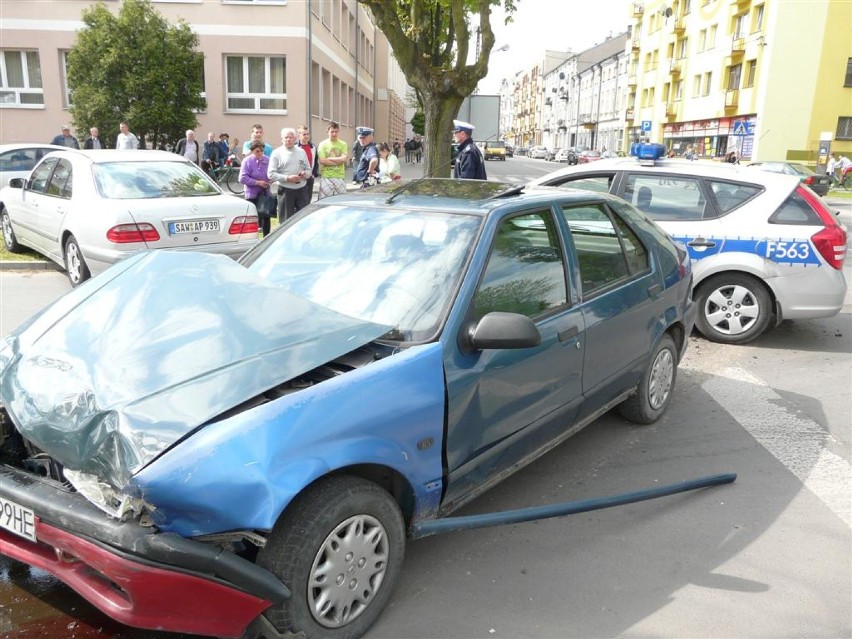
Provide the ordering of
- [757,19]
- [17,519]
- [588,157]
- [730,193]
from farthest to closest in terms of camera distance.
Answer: [588,157]
[757,19]
[730,193]
[17,519]

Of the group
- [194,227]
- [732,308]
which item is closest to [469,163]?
[194,227]

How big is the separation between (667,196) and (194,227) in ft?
16.5

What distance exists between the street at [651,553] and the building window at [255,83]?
23.0 meters

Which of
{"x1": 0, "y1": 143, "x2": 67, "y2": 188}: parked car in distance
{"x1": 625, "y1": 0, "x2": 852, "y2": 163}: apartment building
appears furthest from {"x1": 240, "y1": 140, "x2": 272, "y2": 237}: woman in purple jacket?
{"x1": 625, "y1": 0, "x2": 852, "y2": 163}: apartment building

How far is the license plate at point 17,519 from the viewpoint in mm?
2283

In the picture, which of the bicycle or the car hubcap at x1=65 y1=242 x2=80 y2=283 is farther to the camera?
the bicycle

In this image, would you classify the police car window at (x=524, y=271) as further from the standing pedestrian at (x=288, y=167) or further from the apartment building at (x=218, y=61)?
the apartment building at (x=218, y=61)

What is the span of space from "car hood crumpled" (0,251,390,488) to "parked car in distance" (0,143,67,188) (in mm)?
12159

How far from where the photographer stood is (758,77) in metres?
42.3

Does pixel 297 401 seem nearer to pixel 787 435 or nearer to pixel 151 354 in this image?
pixel 151 354

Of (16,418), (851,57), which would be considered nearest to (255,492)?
(16,418)

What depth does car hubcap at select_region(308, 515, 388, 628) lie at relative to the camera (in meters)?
2.39

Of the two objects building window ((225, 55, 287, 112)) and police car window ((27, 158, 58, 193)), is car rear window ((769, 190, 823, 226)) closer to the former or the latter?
police car window ((27, 158, 58, 193))

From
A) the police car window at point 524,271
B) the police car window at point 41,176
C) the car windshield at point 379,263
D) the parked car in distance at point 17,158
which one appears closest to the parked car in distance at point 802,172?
the parked car in distance at point 17,158
